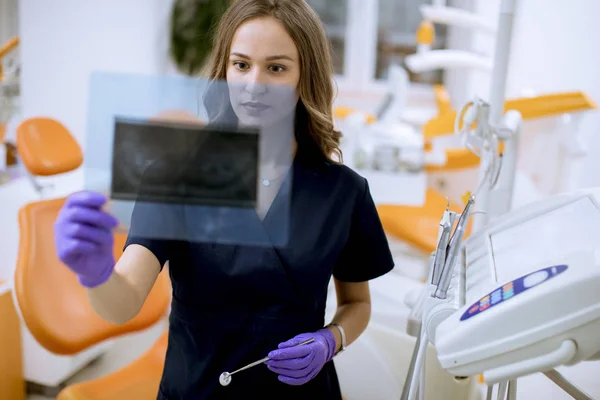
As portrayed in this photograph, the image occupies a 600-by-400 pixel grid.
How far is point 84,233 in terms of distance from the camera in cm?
61

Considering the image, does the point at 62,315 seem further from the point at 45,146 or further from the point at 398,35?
the point at 398,35

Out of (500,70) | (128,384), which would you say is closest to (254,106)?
(500,70)

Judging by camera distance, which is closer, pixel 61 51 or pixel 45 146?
pixel 45 146

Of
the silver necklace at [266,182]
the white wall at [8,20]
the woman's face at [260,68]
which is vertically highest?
the white wall at [8,20]

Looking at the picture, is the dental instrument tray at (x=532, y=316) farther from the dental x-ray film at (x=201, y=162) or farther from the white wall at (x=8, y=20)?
the white wall at (x=8, y=20)

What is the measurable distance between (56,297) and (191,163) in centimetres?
67

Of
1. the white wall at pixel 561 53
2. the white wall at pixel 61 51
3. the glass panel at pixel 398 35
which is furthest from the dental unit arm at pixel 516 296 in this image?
the glass panel at pixel 398 35

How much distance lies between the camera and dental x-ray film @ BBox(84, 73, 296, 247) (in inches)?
35.4

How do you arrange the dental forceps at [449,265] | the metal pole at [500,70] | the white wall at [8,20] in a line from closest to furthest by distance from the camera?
the dental forceps at [449,265] → the metal pole at [500,70] → the white wall at [8,20]

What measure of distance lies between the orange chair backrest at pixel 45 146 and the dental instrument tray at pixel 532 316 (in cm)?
94

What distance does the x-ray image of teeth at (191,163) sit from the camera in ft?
3.01

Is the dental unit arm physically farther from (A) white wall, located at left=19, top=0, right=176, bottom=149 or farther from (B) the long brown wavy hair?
(A) white wall, located at left=19, top=0, right=176, bottom=149

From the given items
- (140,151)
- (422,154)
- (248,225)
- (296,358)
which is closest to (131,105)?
(140,151)

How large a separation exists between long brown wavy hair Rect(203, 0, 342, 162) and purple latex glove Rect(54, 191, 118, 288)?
14.6 inches
